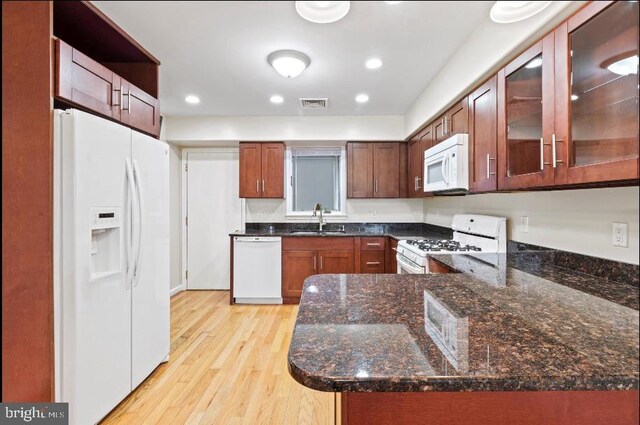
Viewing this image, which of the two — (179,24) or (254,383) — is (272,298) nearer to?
(254,383)

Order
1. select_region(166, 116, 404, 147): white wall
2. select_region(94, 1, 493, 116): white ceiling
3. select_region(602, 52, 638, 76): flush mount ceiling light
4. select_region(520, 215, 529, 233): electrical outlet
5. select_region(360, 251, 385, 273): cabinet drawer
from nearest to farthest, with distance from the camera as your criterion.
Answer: select_region(602, 52, 638, 76): flush mount ceiling light < select_region(94, 1, 493, 116): white ceiling < select_region(520, 215, 529, 233): electrical outlet < select_region(360, 251, 385, 273): cabinet drawer < select_region(166, 116, 404, 147): white wall

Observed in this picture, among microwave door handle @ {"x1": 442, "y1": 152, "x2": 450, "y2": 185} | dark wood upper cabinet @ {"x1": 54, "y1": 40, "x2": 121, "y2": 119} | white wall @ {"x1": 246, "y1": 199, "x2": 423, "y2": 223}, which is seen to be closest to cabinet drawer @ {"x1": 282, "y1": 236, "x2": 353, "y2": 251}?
white wall @ {"x1": 246, "y1": 199, "x2": 423, "y2": 223}

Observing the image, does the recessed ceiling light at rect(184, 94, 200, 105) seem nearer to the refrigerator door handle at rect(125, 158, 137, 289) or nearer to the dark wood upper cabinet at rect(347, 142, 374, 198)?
the refrigerator door handle at rect(125, 158, 137, 289)

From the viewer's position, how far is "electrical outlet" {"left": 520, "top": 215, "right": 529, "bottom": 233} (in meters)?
1.71

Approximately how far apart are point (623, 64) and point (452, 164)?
129 cm

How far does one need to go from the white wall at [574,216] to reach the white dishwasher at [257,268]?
6.76 ft

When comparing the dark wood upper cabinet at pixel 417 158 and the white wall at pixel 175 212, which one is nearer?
the dark wood upper cabinet at pixel 417 158

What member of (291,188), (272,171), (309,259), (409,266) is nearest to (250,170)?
(272,171)

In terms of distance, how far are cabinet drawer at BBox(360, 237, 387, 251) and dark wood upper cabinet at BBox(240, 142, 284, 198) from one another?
107 cm

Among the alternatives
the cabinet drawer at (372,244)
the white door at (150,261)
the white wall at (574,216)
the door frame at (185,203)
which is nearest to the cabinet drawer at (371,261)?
the cabinet drawer at (372,244)

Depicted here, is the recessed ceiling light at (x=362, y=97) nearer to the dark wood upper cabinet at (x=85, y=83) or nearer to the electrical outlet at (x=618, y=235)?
the dark wood upper cabinet at (x=85, y=83)

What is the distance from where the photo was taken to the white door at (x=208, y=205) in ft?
12.3

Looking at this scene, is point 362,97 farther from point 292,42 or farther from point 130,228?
point 130,228

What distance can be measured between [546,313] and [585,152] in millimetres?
545
